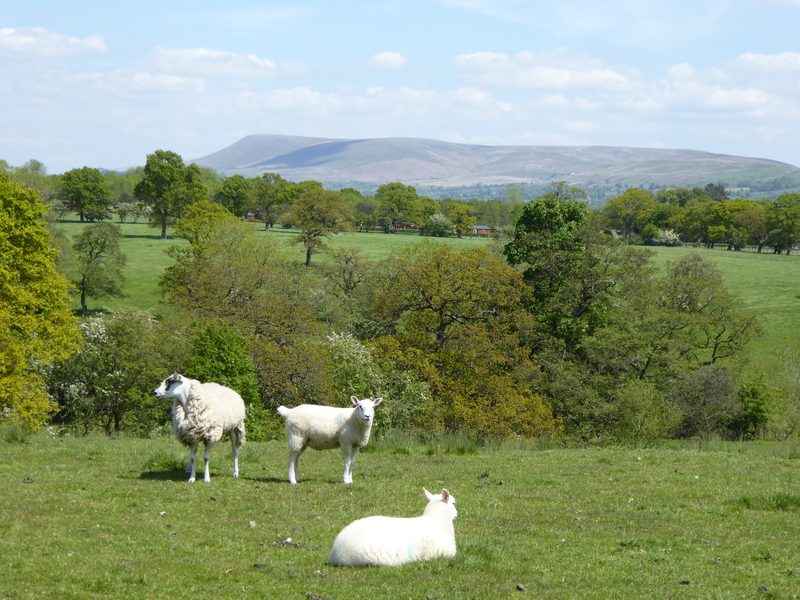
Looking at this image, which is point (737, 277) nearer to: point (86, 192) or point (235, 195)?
point (235, 195)

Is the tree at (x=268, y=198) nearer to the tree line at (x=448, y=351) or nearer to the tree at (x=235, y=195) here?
the tree at (x=235, y=195)

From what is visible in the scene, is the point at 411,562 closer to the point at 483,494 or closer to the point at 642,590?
the point at 642,590

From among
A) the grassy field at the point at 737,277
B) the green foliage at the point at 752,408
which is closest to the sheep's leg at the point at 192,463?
the green foliage at the point at 752,408

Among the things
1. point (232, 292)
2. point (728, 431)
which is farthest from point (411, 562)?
point (728, 431)

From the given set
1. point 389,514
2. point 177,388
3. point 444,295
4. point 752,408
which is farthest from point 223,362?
point 752,408

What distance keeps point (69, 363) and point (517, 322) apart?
36.5 meters

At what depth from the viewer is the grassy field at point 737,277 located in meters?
95.2

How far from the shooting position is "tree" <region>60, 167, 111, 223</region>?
17000 centimetres

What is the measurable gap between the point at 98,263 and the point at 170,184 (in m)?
46.7

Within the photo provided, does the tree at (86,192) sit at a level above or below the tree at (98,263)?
above

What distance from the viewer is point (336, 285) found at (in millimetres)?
90500

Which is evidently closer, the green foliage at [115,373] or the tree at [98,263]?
the green foliage at [115,373]

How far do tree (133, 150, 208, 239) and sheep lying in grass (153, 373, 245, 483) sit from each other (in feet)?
420

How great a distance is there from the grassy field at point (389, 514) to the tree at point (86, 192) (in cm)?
16741
